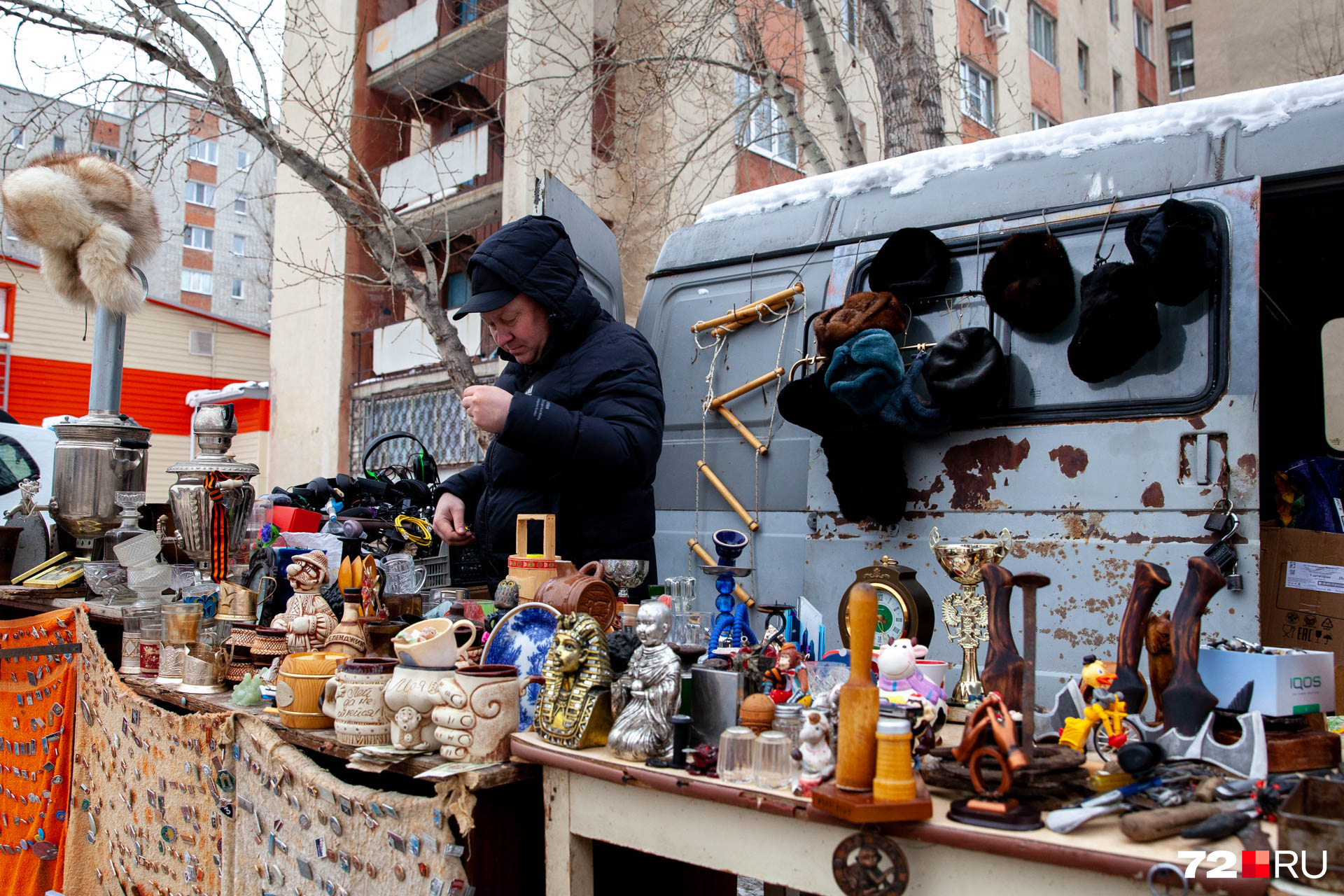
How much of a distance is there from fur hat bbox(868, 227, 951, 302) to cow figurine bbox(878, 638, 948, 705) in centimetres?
172

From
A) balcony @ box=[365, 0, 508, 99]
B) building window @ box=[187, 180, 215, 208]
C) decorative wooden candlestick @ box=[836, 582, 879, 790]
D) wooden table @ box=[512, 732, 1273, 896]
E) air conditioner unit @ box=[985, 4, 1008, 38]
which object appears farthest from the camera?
building window @ box=[187, 180, 215, 208]

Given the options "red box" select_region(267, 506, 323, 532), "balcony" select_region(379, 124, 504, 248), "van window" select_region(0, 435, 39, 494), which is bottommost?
"red box" select_region(267, 506, 323, 532)

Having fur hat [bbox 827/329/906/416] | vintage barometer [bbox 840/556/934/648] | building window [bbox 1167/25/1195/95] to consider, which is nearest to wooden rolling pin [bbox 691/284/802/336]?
fur hat [bbox 827/329/906/416]

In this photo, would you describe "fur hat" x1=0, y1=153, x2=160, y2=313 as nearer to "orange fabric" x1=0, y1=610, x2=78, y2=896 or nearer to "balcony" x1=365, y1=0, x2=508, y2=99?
"orange fabric" x1=0, y1=610, x2=78, y2=896

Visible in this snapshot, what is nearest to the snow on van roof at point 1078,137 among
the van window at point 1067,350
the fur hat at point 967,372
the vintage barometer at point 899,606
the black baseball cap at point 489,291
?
the van window at point 1067,350

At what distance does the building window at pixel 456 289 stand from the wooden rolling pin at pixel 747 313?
11032 millimetres

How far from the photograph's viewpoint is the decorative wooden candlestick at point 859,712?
1.35m

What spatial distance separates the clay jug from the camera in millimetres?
2102

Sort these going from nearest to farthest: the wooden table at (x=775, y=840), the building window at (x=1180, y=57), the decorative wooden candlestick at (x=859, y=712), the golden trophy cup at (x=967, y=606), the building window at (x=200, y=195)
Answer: the wooden table at (x=775, y=840) → the decorative wooden candlestick at (x=859, y=712) → the golden trophy cup at (x=967, y=606) → the building window at (x=1180, y=57) → the building window at (x=200, y=195)

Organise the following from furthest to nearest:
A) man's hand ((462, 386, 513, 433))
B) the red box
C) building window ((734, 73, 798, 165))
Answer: building window ((734, 73, 798, 165)), the red box, man's hand ((462, 386, 513, 433))

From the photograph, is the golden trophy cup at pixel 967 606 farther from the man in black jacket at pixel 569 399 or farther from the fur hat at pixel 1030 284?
the fur hat at pixel 1030 284

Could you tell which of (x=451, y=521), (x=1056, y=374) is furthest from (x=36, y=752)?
(x=1056, y=374)

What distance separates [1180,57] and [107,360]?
23036 millimetres

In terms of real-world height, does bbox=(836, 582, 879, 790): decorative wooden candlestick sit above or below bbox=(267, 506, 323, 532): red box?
below
